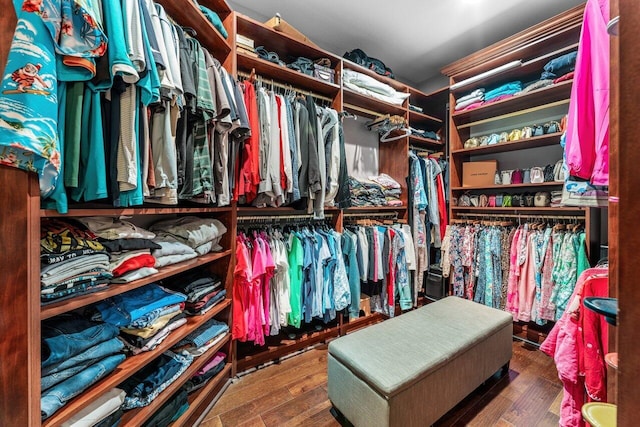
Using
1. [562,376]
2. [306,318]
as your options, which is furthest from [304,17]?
[562,376]

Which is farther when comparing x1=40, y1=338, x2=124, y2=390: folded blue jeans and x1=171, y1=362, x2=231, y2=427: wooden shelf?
x1=171, y1=362, x2=231, y2=427: wooden shelf

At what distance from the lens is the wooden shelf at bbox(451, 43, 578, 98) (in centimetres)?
217

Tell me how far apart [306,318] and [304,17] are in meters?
2.60

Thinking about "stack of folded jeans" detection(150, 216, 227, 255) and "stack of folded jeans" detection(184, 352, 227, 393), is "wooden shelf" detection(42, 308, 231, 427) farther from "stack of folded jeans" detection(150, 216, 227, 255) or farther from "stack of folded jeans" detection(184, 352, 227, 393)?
"stack of folded jeans" detection(150, 216, 227, 255)

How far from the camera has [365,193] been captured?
2.60 meters

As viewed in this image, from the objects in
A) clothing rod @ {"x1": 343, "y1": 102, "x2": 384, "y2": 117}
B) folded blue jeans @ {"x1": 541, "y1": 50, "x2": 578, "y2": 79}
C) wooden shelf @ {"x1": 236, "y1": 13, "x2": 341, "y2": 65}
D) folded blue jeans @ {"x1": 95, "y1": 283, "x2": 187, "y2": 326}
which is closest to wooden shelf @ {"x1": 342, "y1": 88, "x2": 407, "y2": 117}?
clothing rod @ {"x1": 343, "y1": 102, "x2": 384, "y2": 117}

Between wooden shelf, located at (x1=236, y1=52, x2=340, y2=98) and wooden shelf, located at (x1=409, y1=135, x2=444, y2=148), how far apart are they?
1197 millimetres

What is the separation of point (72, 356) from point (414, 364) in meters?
1.38

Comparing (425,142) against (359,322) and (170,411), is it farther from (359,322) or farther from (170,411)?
(170,411)

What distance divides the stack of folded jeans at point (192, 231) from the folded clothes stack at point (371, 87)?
1730mm

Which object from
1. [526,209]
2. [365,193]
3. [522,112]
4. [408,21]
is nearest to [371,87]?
[408,21]

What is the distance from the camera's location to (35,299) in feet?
2.27

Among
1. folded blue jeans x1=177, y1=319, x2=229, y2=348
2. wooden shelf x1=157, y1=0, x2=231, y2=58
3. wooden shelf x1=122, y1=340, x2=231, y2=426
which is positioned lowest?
wooden shelf x1=122, y1=340, x2=231, y2=426

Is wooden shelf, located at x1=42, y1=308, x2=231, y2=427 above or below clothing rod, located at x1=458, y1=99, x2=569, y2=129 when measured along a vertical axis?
below
